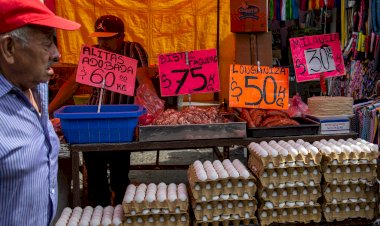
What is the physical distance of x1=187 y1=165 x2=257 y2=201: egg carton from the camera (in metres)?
2.91

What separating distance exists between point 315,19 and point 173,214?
24.5 feet

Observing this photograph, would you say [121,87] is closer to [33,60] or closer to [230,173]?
[230,173]

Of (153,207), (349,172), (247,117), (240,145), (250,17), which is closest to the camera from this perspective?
(153,207)

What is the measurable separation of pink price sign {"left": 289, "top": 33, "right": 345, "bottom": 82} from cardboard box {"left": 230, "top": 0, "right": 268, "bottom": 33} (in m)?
0.44

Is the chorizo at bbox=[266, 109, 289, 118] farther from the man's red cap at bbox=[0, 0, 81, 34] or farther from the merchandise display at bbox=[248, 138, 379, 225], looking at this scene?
the man's red cap at bbox=[0, 0, 81, 34]

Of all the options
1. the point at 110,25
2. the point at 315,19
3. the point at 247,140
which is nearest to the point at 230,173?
the point at 247,140

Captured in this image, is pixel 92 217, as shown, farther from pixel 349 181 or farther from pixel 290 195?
pixel 349 181

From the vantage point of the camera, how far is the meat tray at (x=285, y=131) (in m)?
3.34

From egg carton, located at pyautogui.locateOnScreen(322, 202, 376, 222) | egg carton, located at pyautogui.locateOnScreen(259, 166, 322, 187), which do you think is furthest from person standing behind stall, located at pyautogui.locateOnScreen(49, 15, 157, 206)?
egg carton, located at pyautogui.locateOnScreen(322, 202, 376, 222)

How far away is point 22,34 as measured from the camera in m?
1.51

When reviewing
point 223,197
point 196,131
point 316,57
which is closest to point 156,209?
point 223,197

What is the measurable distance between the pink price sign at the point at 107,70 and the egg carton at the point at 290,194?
4.46ft

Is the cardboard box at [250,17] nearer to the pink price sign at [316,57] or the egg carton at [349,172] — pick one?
the pink price sign at [316,57]

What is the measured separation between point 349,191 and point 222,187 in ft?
3.23
